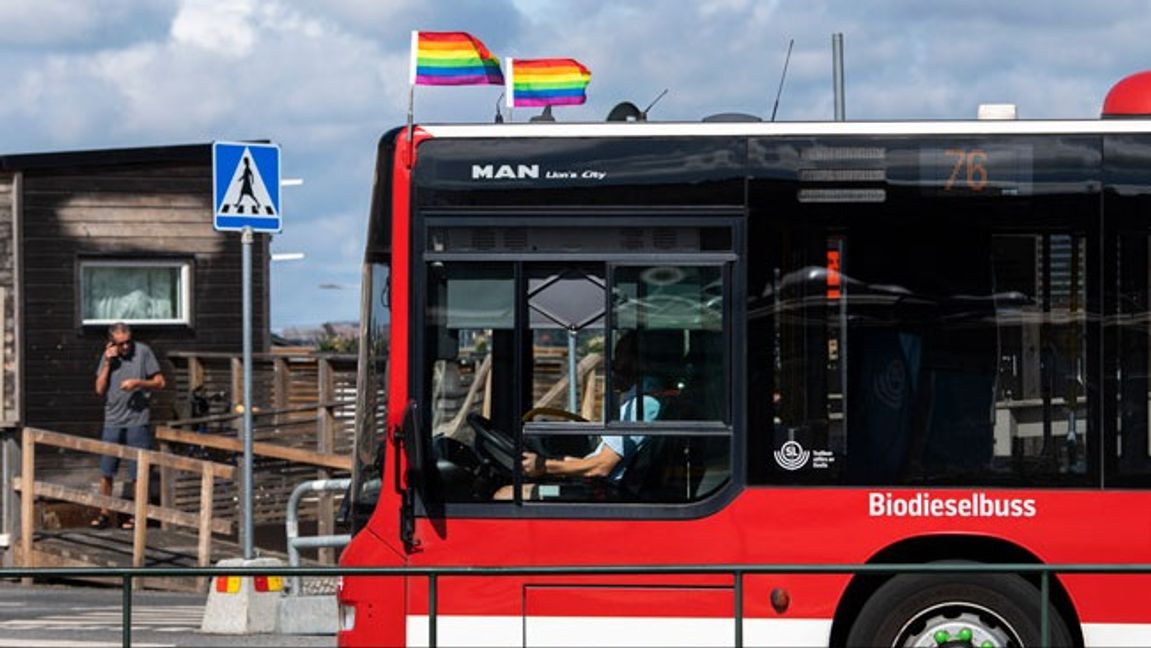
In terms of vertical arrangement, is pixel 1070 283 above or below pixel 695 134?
below

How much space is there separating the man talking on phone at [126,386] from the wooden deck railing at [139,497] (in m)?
2.40

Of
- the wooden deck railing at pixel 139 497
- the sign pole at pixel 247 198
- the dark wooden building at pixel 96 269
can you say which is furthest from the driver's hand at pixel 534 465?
the dark wooden building at pixel 96 269

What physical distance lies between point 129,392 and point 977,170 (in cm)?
1385

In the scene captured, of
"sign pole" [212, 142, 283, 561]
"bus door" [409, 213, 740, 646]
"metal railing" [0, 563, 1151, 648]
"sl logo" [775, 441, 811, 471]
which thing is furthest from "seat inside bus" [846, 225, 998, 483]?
"sign pole" [212, 142, 283, 561]

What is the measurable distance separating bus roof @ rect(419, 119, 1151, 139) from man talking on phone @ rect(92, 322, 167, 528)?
42.1 feet

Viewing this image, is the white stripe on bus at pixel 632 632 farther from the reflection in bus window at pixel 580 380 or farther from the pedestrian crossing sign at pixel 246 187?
the pedestrian crossing sign at pixel 246 187

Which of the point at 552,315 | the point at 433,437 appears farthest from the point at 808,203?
the point at 433,437

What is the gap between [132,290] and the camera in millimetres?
25047

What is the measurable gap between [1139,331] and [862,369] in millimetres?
1235

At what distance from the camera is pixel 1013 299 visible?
10.2m

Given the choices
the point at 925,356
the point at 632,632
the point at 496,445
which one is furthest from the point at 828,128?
the point at 632,632

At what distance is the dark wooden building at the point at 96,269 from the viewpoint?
80.4ft

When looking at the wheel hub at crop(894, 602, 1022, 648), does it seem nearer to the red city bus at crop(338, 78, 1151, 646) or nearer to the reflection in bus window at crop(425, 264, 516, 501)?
the red city bus at crop(338, 78, 1151, 646)

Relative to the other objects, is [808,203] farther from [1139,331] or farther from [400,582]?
[400,582]
